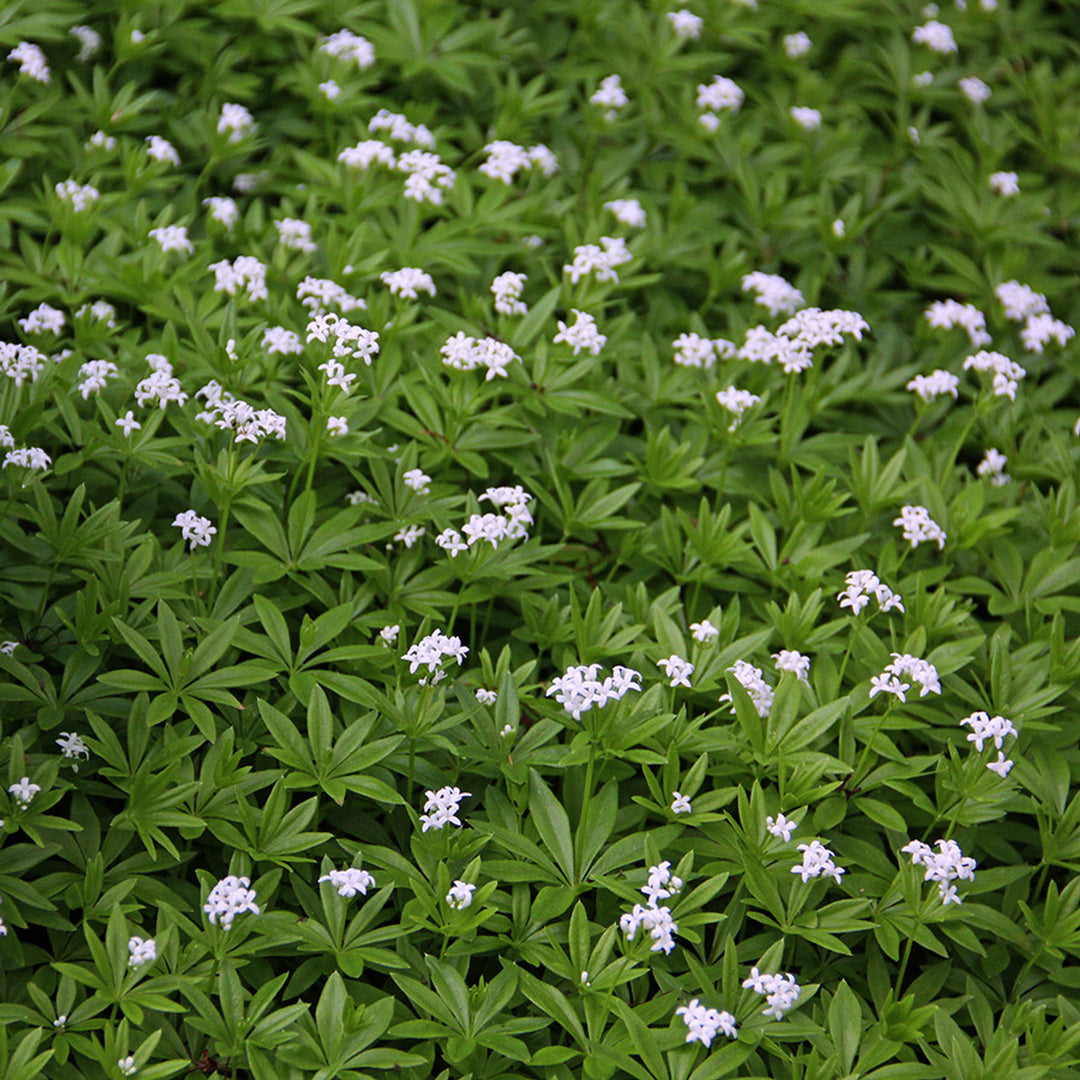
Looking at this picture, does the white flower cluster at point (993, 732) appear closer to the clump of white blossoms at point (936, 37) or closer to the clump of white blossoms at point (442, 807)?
the clump of white blossoms at point (442, 807)

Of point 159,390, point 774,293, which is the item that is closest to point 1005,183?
point 774,293

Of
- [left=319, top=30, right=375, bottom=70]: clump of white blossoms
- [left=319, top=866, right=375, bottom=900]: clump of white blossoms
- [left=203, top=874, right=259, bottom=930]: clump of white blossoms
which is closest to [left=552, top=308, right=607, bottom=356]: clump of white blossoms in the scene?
[left=319, top=30, right=375, bottom=70]: clump of white blossoms

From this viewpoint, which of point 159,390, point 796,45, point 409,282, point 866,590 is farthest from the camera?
point 796,45

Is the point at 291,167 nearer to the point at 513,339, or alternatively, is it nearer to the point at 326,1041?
the point at 513,339

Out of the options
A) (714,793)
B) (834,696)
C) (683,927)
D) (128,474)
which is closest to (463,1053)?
(683,927)

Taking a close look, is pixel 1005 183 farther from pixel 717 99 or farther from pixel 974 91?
pixel 717 99

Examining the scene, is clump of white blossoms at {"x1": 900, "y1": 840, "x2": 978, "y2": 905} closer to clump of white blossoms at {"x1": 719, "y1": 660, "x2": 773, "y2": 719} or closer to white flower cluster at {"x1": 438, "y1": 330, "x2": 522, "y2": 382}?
clump of white blossoms at {"x1": 719, "y1": 660, "x2": 773, "y2": 719}
